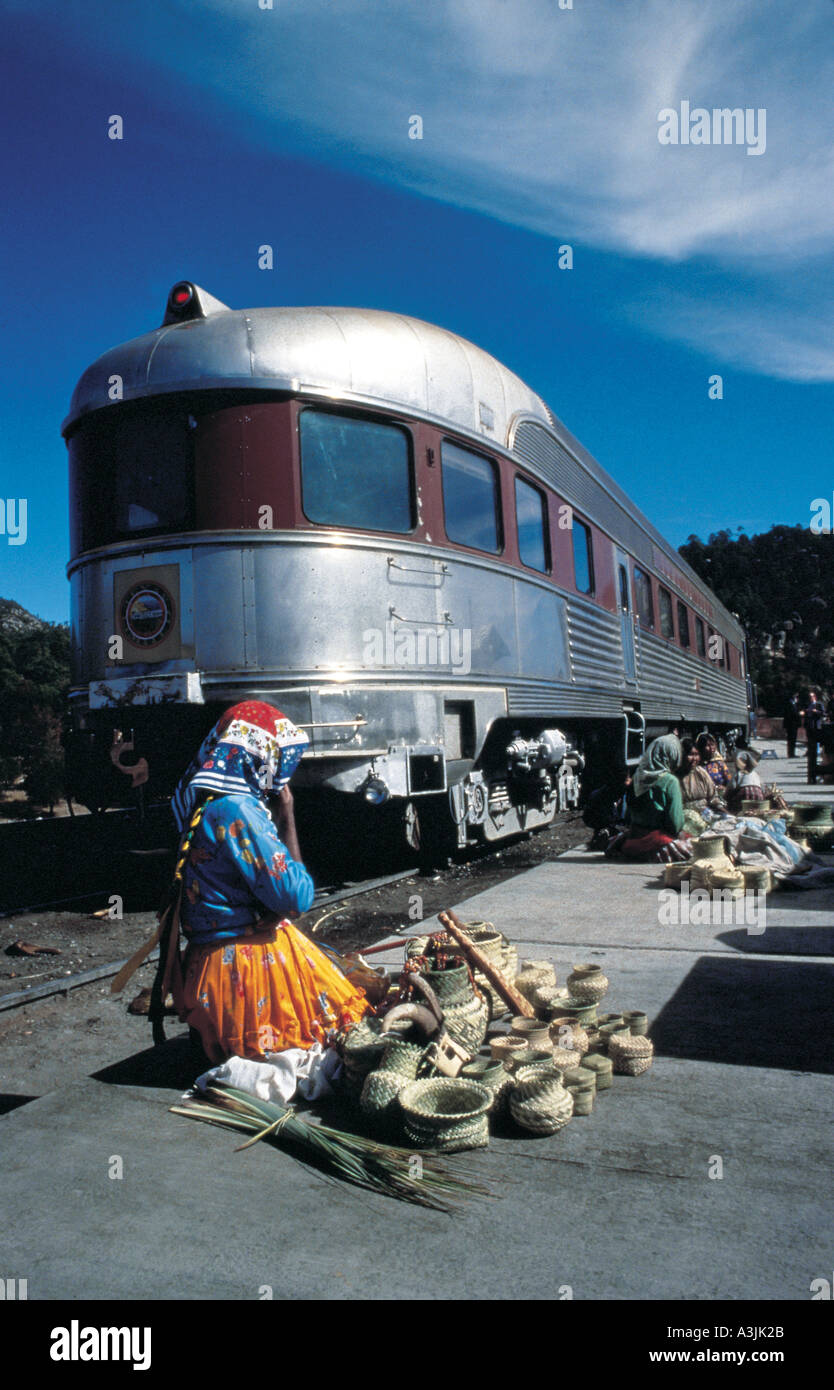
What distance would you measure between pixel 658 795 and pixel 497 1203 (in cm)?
539

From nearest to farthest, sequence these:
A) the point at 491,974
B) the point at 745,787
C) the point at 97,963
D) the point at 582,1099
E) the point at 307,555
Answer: the point at 582,1099, the point at 491,974, the point at 97,963, the point at 307,555, the point at 745,787

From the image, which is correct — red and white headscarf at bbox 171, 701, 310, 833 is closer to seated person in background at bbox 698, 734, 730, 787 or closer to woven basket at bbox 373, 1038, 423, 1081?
woven basket at bbox 373, 1038, 423, 1081

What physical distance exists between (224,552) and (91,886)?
10.5ft

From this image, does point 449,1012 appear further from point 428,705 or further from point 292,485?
point 292,485

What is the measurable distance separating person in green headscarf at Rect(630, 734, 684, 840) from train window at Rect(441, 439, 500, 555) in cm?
211

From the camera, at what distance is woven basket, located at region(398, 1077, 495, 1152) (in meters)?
2.60

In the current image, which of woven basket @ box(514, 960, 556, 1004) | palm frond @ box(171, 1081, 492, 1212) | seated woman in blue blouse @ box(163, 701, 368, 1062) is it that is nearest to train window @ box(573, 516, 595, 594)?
woven basket @ box(514, 960, 556, 1004)

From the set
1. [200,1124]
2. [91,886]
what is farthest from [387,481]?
[200,1124]

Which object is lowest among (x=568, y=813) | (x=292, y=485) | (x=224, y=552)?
(x=568, y=813)

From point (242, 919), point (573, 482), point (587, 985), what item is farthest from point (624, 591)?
point (242, 919)

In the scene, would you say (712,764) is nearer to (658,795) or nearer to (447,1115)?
(658,795)

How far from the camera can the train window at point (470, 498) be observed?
706 centimetres

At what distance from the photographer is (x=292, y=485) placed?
20.3 feet

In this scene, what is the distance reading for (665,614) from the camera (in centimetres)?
1456
